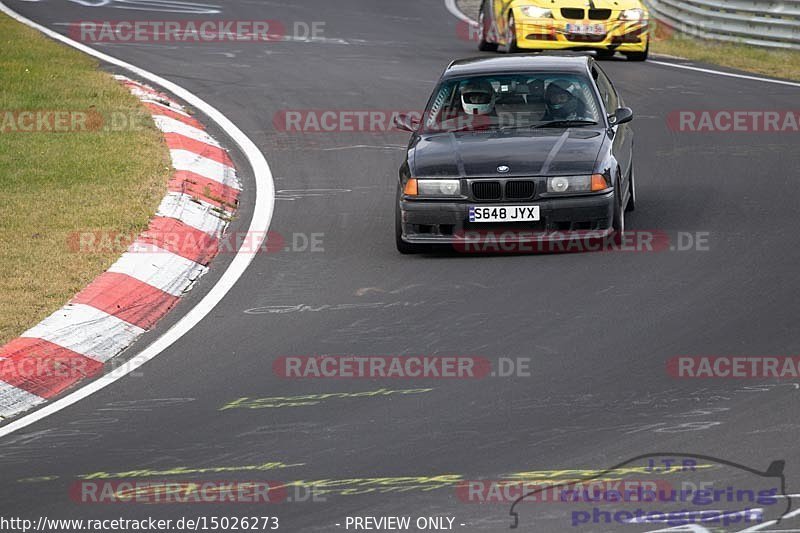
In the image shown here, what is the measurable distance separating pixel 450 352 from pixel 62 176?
249 inches

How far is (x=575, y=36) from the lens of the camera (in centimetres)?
2194

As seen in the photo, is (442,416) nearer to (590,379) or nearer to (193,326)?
(590,379)

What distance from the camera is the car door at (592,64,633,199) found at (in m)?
12.1

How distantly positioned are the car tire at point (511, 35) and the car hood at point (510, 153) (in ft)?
34.2

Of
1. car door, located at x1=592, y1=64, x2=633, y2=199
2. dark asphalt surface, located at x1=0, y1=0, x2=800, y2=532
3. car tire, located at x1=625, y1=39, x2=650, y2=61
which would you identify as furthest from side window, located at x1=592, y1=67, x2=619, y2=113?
car tire, located at x1=625, y1=39, x2=650, y2=61

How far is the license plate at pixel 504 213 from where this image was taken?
1114 cm

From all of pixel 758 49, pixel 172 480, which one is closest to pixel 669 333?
pixel 172 480

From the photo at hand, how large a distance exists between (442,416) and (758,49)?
1811cm
